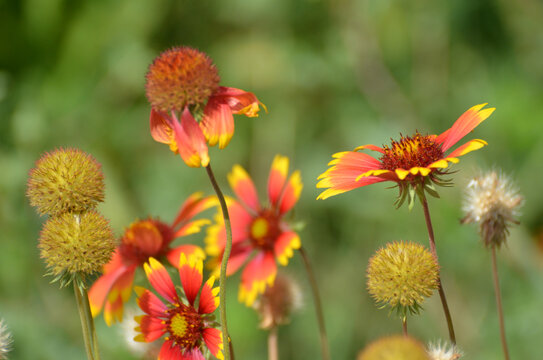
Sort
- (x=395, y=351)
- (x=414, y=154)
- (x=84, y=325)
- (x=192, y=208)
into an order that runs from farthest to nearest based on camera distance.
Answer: (x=192, y=208) < (x=414, y=154) < (x=84, y=325) < (x=395, y=351)

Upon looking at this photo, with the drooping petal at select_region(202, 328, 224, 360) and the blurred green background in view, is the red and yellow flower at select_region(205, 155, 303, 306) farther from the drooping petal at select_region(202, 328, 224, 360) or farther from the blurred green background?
the blurred green background

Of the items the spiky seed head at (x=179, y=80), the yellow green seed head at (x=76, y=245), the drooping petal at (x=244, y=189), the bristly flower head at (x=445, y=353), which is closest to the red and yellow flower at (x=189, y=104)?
the spiky seed head at (x=179, y=80)

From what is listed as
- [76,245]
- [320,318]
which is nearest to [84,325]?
[76,245]

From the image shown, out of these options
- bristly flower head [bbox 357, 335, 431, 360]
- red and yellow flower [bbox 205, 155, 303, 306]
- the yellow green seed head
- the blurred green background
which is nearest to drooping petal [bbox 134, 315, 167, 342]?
the yellow green seed head

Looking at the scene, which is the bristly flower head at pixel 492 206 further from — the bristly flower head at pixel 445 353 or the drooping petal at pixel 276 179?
the drooping petal at pixel 276 179

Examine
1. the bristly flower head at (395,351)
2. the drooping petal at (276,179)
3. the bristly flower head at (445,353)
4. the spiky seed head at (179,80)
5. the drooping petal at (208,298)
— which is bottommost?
the bristly flower head at (395,351)

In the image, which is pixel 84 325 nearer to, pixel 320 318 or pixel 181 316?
pixel 181 316
